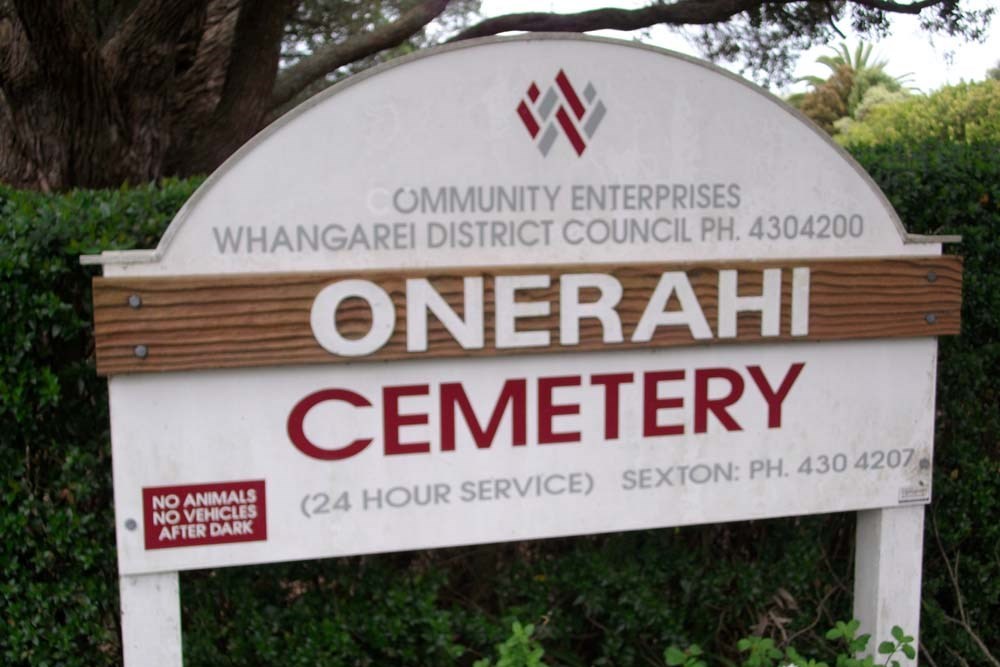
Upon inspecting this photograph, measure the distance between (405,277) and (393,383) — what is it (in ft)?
0.88

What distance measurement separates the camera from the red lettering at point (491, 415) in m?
2.55

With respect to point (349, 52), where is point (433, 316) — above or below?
below

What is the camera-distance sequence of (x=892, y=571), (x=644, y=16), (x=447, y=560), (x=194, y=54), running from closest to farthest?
(x=892, y=571) < (x=447, y=560) < (x=194, y=54) < (x=644, y=16)

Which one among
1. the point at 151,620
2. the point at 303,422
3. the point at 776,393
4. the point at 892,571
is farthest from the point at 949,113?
the point at 151,620

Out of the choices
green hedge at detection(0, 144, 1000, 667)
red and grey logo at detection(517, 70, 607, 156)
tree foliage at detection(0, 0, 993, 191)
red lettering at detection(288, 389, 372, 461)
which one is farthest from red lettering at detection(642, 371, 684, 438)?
tree foliage at detection(0, 0, 993, 191)

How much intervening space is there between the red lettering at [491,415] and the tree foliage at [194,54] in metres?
2.95

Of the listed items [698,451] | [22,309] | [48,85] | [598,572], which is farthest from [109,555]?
[48,85]

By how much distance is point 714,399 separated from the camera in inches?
106

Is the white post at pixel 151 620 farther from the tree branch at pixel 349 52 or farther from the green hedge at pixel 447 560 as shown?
the tree branch at pixel 349 52

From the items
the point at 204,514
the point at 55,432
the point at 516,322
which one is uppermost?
the point at 516,322

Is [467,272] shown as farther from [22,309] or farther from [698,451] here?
[22,309]

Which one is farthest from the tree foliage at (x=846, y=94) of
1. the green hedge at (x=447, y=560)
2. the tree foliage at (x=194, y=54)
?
the green hedge at (x=447, y=560)

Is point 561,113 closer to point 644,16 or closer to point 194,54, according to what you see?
point 194,54

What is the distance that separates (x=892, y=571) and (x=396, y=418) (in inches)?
58.4
